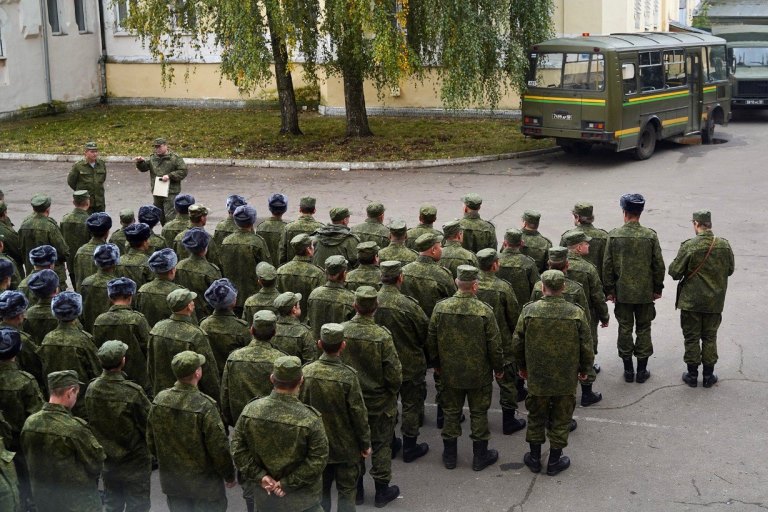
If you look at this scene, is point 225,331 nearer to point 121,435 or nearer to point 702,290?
point 121,435

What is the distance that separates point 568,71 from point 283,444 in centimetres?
1700

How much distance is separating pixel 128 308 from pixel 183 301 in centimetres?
85

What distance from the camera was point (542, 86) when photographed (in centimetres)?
2245

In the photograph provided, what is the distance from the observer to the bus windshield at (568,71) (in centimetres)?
2164

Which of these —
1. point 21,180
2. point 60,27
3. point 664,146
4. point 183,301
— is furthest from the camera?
point 60,27

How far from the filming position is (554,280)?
834cm

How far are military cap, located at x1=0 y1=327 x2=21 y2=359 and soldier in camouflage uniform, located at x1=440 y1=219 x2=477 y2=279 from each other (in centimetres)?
426

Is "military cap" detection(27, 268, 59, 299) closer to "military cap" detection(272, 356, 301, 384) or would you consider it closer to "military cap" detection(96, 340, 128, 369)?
"military cap" detection(96, 340, 128, 369)

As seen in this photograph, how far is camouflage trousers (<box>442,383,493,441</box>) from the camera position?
8664 mm

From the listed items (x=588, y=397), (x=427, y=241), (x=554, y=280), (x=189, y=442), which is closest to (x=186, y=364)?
(x=189, y=442)

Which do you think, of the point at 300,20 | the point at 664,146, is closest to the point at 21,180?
the point at 300,20

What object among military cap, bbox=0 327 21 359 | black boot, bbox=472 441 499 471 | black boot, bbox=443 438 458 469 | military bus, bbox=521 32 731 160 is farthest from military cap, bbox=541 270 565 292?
military bus, bbox=521 32 731 160

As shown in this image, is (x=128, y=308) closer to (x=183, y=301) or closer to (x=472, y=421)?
(x=183, y=301)

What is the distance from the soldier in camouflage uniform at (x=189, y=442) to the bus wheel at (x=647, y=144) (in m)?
17.6
